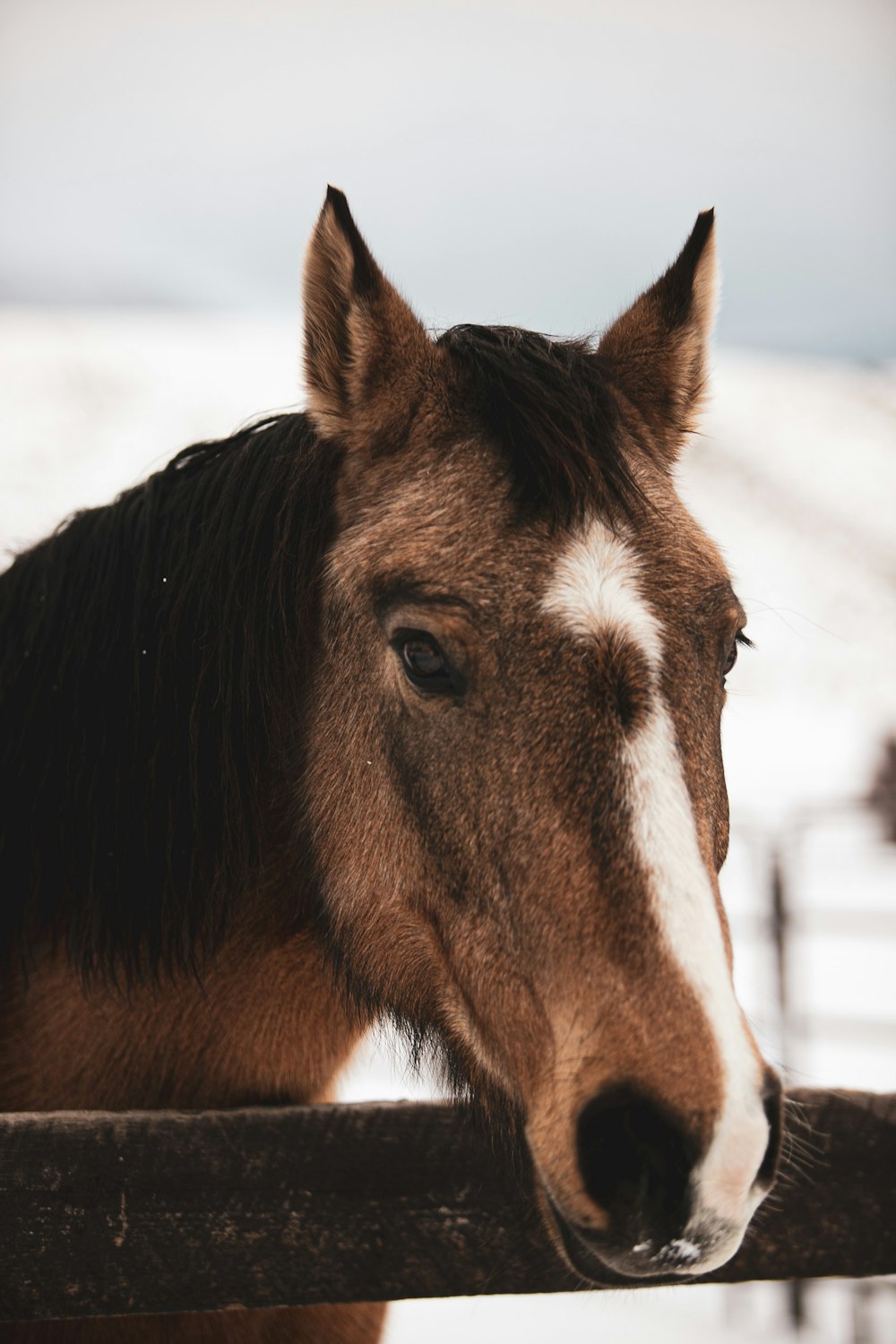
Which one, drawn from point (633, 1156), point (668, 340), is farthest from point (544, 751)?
point (668, 340)

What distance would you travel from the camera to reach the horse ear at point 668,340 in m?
2.21

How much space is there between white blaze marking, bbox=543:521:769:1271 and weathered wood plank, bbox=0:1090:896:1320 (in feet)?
1.51

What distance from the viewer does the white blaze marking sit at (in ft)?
3.91

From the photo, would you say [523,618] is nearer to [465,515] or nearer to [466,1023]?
[465,515]

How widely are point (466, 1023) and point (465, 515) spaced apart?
0.92 m

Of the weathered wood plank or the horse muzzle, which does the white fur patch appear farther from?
the weathered wood plank

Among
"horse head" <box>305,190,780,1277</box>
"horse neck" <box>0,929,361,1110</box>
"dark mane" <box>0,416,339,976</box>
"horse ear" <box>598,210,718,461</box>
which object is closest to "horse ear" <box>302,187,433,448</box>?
"horse head" <box>305,190,780,1277</box>

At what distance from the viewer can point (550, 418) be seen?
1.81 meters

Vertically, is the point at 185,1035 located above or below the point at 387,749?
below

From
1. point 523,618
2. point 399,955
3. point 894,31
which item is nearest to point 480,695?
point 523,618

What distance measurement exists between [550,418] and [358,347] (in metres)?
0.48

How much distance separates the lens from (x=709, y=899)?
4.48 feet

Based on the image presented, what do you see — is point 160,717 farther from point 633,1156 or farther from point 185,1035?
point 633,1156

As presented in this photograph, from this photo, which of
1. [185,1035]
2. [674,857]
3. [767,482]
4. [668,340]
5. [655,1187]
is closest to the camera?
[655,1187]
